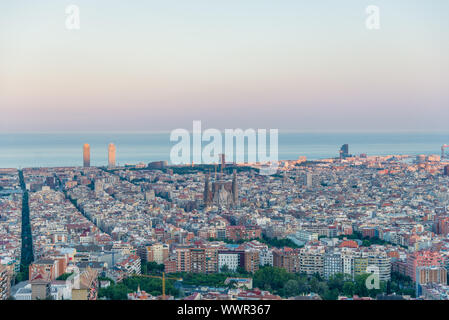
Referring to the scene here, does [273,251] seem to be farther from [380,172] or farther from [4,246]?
[380,172]

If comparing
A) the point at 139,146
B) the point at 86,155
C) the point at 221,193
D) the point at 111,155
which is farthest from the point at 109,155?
the point at 221,193

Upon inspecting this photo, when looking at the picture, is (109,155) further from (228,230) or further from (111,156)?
(228,230)

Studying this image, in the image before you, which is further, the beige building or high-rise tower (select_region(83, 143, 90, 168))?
the beige building

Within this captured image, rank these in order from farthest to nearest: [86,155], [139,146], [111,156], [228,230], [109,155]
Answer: [111,156], [109,155], [86,155], [139,146], [228,230]

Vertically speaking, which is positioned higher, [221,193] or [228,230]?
[221,193]

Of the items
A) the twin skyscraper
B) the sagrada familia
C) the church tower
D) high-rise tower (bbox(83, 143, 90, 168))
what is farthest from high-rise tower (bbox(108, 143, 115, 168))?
the church tower

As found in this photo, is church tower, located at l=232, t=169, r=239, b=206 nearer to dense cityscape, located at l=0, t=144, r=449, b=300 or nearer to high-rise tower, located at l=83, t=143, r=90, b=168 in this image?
dense cityscape, located at l=0, t=144, r=449, b=300

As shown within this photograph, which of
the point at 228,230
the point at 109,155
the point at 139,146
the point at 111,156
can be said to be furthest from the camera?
the point at 111,156
